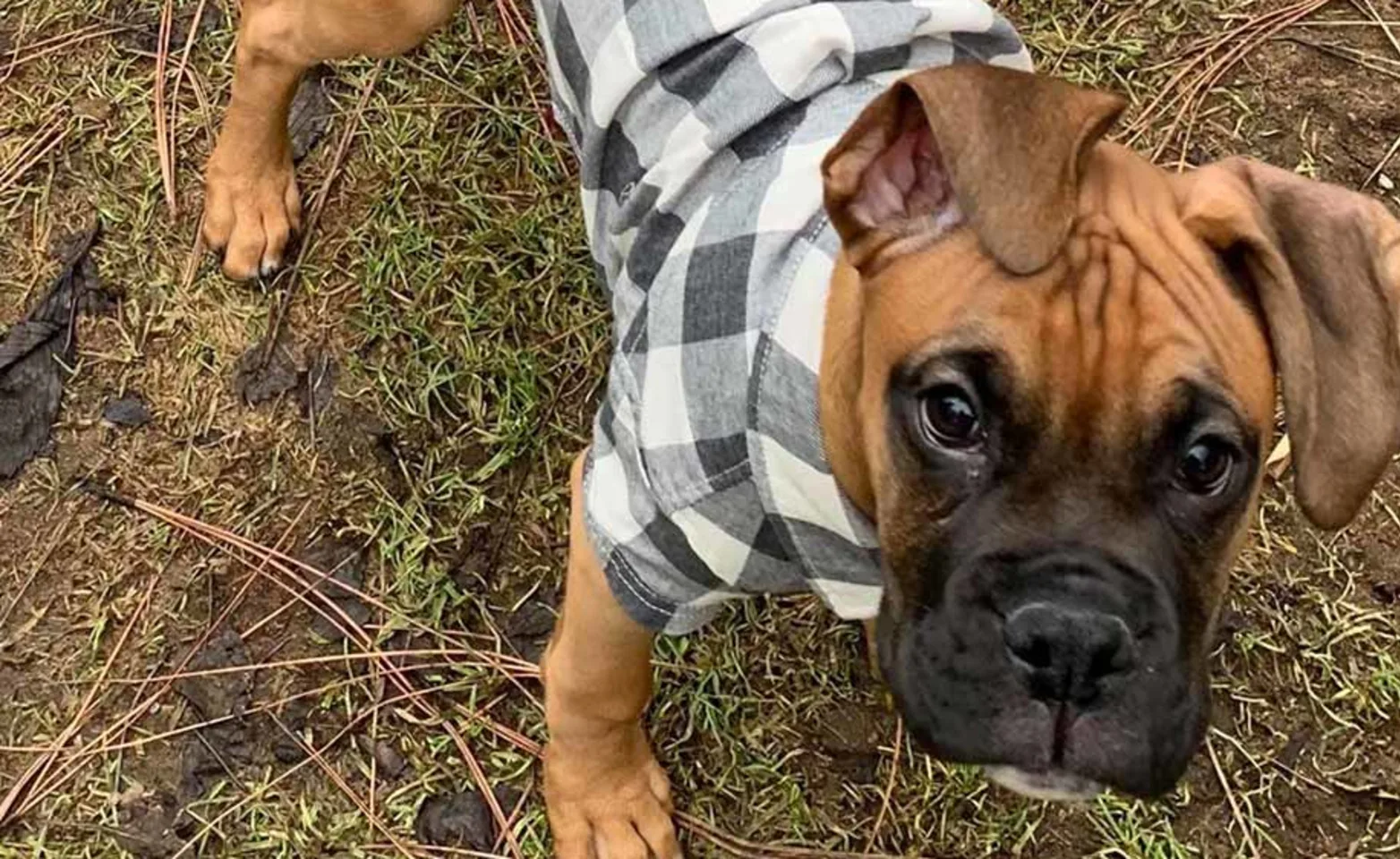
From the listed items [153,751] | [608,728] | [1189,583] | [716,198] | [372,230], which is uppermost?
[716,198]

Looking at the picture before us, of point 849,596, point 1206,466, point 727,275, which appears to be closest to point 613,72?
point 727,275

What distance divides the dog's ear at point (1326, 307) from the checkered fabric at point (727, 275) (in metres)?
0.51

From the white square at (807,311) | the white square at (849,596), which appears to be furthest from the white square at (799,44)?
the white square at (849,596)

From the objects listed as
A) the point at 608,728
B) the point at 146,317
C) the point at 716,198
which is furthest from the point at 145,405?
the point at 716,198

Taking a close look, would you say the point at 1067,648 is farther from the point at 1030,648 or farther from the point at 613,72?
the point at 613,72

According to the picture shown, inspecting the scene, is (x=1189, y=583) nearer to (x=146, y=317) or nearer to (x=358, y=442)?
(x=358, y=442)

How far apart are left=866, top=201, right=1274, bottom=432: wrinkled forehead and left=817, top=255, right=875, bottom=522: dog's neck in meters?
0.06

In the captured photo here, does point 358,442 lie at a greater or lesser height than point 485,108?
lesser

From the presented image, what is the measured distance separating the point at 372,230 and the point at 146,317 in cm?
46

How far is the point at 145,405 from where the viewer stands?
368cm

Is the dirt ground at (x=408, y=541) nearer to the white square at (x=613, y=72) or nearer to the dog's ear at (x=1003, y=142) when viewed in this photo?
the white square at (x=613, y=72)

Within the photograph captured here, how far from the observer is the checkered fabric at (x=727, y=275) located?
7.98ft

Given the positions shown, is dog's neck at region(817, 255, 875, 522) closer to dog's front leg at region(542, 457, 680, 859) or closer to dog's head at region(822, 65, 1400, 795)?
dog's head at region(822, 65, 1400, 795)

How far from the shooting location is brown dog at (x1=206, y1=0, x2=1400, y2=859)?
2.12 m
